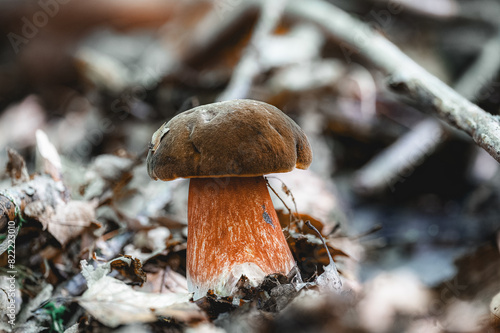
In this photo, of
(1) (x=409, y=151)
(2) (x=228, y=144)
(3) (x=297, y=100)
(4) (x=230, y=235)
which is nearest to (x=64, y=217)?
(4) (x=230, y=235)

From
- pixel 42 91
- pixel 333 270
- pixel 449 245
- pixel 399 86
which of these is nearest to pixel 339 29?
pixel 399 86

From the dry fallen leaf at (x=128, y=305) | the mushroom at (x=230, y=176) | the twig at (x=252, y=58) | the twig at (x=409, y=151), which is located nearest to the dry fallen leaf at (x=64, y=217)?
the mushroom at (x=230, y=176)

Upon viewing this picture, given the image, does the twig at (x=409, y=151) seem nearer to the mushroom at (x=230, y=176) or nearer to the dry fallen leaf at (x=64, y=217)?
the mushroom at (x=230, y=176)

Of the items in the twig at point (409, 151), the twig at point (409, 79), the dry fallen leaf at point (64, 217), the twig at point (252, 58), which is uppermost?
the twig at point (409, 79)

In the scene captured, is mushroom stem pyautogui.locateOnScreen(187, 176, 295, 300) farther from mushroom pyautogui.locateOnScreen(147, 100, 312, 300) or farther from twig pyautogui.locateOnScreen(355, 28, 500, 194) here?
twig pyautogui.locateOnScreen(355, 28, 500, 194)

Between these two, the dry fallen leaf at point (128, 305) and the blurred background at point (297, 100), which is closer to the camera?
the dry fallen leaf at point (128, 305)

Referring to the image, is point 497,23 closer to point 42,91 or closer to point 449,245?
point 449,245

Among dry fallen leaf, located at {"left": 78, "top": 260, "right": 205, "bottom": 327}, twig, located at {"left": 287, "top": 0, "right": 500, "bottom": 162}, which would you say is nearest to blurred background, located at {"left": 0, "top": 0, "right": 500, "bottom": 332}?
twig, located at {"left": 287, "top": 0, "right": 500, "bottom": 162}
